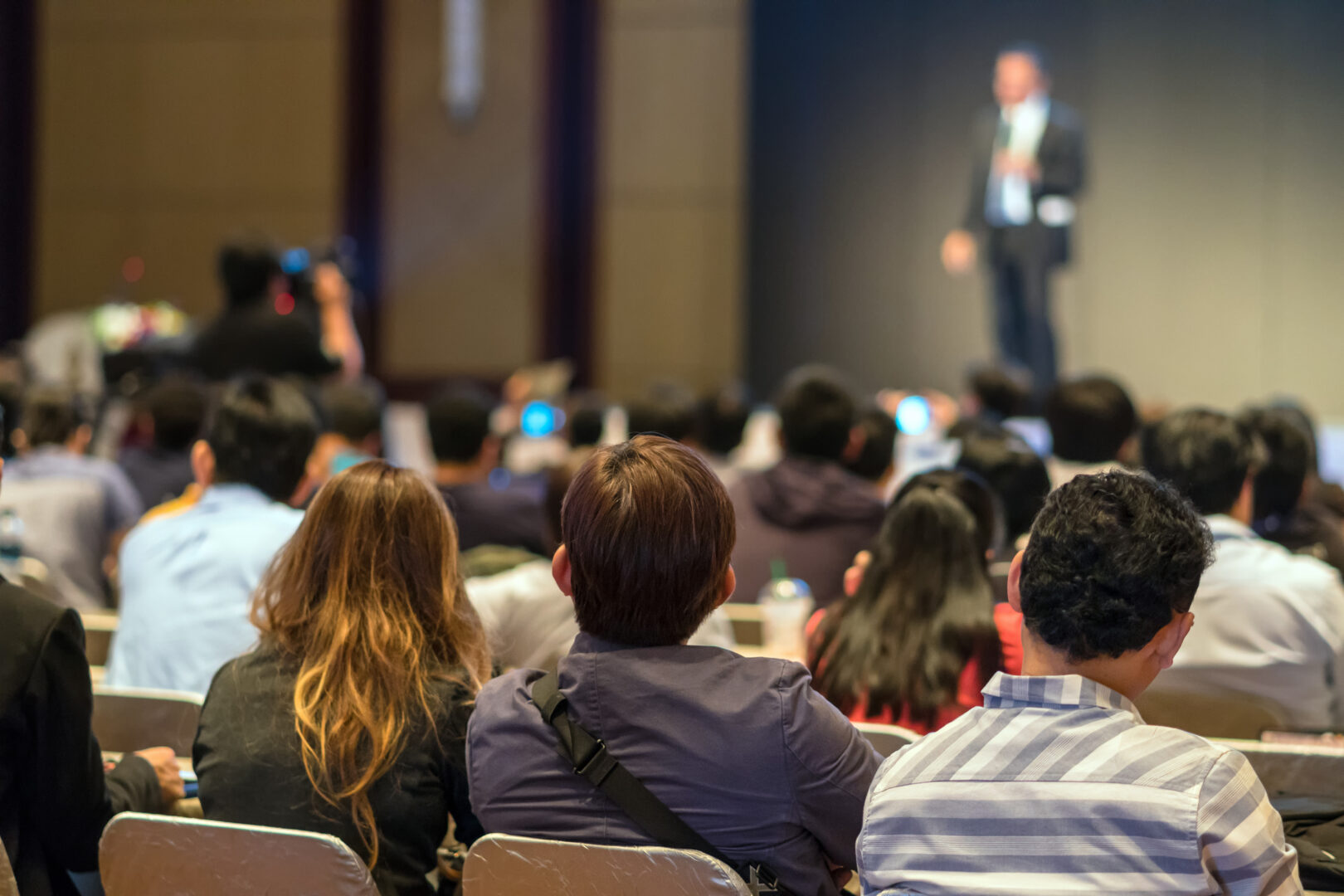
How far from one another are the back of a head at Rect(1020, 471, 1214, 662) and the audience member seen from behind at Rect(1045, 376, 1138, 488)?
7.02 ft

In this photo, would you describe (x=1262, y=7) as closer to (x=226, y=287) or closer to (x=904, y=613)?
(x=226, y=287)

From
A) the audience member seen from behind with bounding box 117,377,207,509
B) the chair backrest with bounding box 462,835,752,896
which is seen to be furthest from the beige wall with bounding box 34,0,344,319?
the chair backrest with bounding box 462,835,752,896

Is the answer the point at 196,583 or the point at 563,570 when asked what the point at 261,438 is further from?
the point at 563,570

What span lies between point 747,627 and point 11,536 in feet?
6.27

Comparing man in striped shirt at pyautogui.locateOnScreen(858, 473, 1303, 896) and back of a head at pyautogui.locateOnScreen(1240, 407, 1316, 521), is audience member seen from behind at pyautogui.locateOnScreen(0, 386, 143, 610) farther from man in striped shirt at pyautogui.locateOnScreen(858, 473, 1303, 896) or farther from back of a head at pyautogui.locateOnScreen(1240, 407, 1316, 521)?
back of a head at pyautogui.locateOnScreen(1240, 407, 1316, 521)

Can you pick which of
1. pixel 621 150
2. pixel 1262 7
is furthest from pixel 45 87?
pixel 1262 7

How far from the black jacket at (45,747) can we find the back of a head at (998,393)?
388cm

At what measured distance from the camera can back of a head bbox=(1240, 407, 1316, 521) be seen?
10.2 ft

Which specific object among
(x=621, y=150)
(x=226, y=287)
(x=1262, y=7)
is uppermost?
(x=1262, y=7)

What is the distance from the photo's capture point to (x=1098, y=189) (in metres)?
7.66

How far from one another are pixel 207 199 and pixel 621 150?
298 cm

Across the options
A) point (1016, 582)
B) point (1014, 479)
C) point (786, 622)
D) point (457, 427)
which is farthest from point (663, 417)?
point (1016, 582)

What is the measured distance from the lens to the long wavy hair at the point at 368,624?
179cm

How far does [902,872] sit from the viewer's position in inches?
53.9
